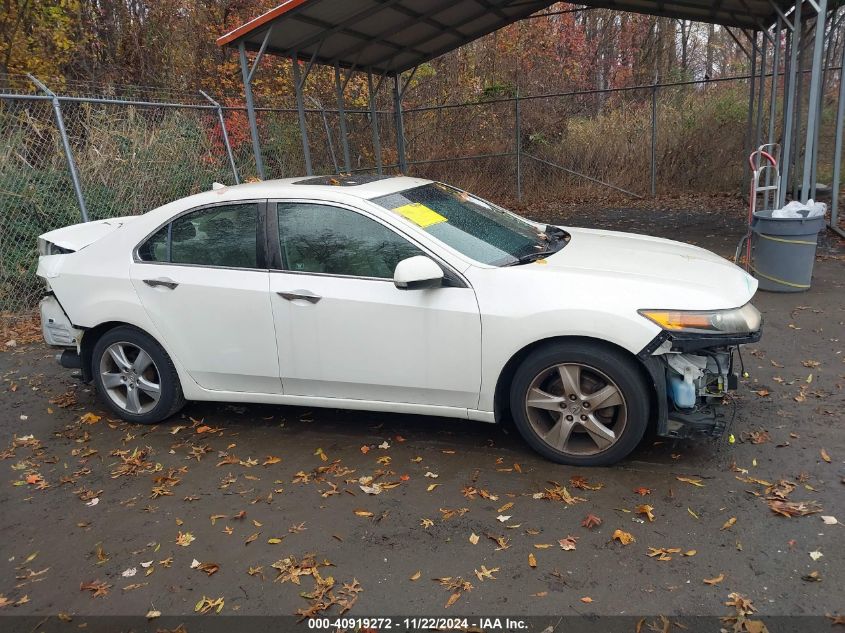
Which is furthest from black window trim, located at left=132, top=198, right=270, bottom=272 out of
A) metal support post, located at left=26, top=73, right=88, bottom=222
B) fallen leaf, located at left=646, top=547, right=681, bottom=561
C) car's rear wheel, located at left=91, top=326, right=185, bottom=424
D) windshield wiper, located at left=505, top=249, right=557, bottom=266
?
metal support post, located at left=26, top=73, right=88, bottom=222

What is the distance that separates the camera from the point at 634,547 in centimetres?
304

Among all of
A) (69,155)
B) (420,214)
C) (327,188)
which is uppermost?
(69,155)

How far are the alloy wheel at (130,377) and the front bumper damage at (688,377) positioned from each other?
3.26m

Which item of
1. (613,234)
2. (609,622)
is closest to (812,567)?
(609,622)

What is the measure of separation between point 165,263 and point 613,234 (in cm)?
315

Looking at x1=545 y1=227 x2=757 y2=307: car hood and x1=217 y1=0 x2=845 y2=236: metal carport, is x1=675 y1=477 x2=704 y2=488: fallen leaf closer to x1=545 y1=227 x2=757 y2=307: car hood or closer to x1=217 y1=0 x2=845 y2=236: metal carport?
x1=545 y1=227 x2=757 y2=307: car hood

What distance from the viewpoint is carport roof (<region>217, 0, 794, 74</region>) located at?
8789 millimetres

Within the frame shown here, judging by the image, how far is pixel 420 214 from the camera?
4164 mm

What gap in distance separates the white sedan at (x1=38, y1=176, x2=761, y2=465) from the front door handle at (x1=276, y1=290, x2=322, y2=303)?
1cm

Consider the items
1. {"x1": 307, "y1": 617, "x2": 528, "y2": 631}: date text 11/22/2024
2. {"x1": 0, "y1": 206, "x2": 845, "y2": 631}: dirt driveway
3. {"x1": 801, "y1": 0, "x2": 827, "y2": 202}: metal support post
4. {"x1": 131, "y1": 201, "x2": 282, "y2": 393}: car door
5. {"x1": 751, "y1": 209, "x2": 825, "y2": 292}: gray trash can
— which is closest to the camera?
{"x1": 307, "y1": 617, "x2": 528, "y2": 631}: date text 11/22/2024

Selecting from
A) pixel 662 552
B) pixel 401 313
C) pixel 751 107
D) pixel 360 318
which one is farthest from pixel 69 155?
pixel 751 107

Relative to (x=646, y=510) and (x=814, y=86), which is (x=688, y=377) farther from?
(x=814, y=86)

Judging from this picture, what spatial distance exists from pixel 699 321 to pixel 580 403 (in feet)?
2.46

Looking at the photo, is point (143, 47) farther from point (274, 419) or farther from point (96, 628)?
point (96, 628)
